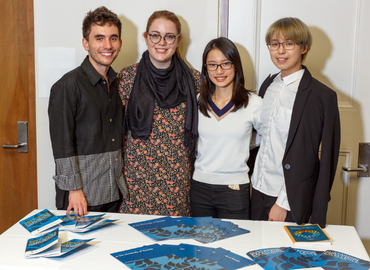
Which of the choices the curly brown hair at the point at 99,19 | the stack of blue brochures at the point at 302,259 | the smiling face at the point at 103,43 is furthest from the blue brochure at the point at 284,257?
the curly brown hair at the point at 99,19

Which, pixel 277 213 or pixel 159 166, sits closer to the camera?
pixel 277 213

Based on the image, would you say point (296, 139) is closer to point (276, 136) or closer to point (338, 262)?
point (276, 136)

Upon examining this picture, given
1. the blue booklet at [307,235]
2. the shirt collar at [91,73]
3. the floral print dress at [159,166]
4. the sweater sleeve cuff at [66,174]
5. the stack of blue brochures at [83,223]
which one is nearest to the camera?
the blue booklet at [307,235]

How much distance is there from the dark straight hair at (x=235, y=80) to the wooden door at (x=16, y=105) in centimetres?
128

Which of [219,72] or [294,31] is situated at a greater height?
[294,31]

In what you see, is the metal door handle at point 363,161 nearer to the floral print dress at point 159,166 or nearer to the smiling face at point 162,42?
the floral print dress at point 159,166

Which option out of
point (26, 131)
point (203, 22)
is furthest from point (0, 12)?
point (203, 22)

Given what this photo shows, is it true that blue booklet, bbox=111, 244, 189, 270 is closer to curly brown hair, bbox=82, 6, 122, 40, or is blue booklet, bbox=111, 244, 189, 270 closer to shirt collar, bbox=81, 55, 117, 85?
shirt collar, bbox=81, 55, 117, 85

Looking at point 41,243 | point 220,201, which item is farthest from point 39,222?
point 220,201

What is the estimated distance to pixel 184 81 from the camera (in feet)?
6.57

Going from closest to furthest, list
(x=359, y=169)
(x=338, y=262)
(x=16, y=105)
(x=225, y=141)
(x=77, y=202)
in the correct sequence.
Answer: (x=338, y=262) → (x=77, y=202) → (x=225, y=141) → (x=359, y=169) → (x=16, y=105)

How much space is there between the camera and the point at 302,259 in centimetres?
121

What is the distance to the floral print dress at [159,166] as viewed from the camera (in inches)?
76.4

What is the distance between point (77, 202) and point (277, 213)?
3.44 feet
